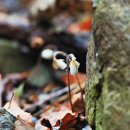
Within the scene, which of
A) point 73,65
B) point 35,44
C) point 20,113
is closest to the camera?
point 73,65

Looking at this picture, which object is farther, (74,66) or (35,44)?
(35,44)

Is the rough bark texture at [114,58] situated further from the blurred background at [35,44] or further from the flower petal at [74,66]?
the blurred background at [35,44]

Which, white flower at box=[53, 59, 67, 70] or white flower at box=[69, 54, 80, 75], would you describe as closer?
white flower at box=[69, 54, 80, 75]

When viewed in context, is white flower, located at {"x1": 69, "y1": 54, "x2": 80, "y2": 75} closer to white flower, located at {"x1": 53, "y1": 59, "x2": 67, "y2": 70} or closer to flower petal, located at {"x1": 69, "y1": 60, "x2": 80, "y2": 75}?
flower petal, located at {"x1": 69, "y1": 60, "x2": 80, "y2": 75}

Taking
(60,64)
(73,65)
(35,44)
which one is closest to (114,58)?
(73,65)

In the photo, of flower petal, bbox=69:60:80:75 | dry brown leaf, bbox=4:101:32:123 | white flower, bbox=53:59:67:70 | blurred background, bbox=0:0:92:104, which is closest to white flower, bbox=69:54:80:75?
flower petal, bbox=69:60:80:75

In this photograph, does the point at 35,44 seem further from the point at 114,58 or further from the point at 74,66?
the point at 114,58

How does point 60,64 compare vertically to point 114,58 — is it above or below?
below

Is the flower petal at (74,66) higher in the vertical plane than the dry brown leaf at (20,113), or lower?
higher

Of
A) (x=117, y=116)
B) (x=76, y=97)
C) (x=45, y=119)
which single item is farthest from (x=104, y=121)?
(x=76, y=97)

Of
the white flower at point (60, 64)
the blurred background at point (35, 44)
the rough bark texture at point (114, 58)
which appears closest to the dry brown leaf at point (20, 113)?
the white flower at point (60, 64)
